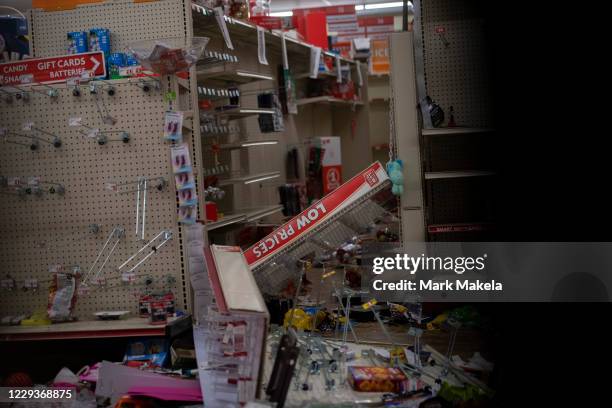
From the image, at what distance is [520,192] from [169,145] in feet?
5.90

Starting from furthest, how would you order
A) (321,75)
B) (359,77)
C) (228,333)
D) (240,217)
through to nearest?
(359,77) < (321,75) < (240,217) < (228,333)

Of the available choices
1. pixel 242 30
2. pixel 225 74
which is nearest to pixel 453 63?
pixel 225 74

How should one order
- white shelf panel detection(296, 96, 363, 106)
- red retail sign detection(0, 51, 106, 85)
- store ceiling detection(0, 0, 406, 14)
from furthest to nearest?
store ceiling detection(0, 0, 406, 14), white shelf panel detection(296, 96, 363, 106), red retail sign detection(0, 51, 106, 85)

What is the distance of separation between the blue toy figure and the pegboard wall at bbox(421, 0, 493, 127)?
2.02 ft

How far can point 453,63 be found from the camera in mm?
4742

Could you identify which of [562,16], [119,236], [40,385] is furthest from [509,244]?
[40,385]

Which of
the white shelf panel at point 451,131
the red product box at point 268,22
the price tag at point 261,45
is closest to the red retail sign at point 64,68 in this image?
the white shelf panel at point 451,131

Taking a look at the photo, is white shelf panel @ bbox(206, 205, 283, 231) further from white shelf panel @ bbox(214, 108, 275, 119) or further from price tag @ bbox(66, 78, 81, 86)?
price tag @ bbox(66, 78, 81, 86)

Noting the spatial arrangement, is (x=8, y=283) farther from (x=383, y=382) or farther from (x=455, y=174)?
(x=455, y=174)

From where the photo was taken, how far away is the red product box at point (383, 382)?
3.01 metres

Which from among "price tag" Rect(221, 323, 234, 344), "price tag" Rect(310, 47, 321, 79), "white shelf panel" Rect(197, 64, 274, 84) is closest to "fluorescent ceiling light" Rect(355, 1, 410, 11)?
"price tag" Rect(310, 47, 321, 79)

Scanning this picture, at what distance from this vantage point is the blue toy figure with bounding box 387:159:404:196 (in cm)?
440

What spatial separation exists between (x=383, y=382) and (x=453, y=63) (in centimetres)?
256

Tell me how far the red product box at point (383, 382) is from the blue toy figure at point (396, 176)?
1.59 metres
